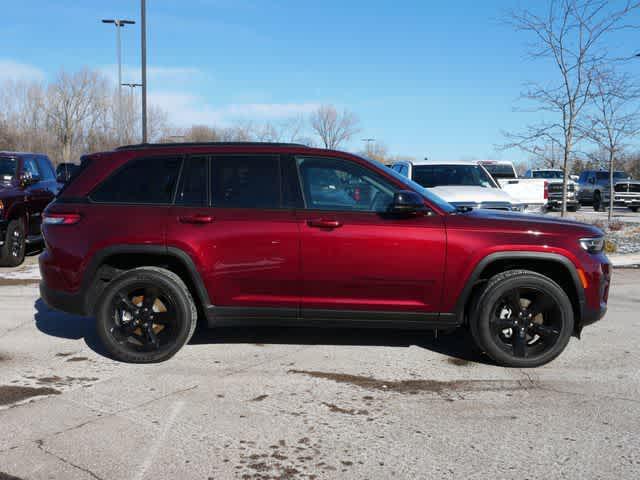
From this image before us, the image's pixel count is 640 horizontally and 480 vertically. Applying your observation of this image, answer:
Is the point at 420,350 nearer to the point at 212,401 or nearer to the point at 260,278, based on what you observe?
the point at 260,278

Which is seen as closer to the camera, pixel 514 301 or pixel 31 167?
pixel 514 301

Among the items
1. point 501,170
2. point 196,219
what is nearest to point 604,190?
point 501,170

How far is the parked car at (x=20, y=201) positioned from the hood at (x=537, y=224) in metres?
7.81

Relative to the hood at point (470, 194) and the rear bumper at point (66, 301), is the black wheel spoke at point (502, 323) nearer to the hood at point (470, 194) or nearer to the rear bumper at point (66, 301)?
the rear bumper at point (66, 301)

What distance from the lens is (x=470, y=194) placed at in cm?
1034

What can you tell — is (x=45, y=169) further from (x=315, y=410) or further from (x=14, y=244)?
(x=315, y=410)

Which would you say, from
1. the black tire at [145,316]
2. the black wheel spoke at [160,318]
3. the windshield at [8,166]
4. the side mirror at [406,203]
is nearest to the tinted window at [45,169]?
the windshield at [8,166]

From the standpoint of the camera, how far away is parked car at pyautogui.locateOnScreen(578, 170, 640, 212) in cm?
2711

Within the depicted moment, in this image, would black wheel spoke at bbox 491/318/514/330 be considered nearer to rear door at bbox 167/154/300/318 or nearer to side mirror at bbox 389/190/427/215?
side mirror at bbox 389/190/427/215

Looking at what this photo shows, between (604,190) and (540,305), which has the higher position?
(604,190)

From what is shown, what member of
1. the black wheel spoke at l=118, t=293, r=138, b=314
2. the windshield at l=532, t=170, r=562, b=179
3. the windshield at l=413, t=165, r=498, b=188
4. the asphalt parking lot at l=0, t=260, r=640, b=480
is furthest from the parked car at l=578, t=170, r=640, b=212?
the black wheel spoke at l=118, t=293, r=138, b=314

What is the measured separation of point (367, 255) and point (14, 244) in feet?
24.7

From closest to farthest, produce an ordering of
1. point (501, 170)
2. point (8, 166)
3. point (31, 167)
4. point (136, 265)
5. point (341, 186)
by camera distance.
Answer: point (341, 186), point (136, 265), point (8, 166), point (31, 167), point (501, 170)

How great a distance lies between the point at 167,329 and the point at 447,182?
25.8ft
